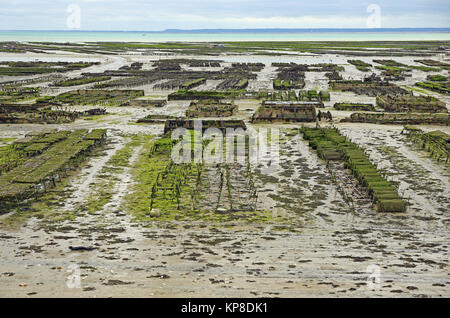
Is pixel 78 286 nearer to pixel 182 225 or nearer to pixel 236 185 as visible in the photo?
pixel 182 225

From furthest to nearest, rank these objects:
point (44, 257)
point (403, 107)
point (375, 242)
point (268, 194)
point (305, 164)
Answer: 1. point (403, 107)
2. point (305, 164)
3. point (268, 194)
4. point (375, 242)
5. point (44, 257)

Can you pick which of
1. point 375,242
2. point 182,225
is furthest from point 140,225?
point 375,242

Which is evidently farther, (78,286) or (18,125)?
(18,125)

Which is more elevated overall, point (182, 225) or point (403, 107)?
point (403, 107)

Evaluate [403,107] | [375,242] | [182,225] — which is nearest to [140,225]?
[182,225]

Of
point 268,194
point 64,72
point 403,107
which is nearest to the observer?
point 268,194

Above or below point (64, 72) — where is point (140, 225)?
below
